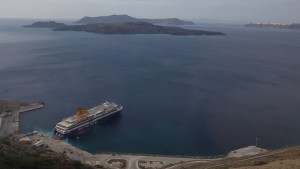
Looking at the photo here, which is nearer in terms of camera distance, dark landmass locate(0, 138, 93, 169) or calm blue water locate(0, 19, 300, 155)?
dark landmass locate(0, 138, 93, 169)

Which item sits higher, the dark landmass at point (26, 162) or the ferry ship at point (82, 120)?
the dark landmass at point (26, 162)


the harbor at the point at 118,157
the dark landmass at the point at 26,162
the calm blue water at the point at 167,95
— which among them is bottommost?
the harbor at the point at 118,157

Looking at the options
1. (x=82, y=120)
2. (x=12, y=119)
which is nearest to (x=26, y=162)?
(x=82, y=120)

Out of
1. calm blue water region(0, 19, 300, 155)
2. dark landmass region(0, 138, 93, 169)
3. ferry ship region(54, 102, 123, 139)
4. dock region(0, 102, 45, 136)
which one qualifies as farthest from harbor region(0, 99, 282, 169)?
dark landmass region(0, 138, 93, 169)

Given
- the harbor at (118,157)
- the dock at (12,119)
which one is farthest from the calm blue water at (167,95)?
the harbor at (118,157)

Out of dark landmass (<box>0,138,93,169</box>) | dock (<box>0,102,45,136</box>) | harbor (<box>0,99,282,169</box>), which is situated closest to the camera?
dark landmass (<box>0,138,93,169</box>)

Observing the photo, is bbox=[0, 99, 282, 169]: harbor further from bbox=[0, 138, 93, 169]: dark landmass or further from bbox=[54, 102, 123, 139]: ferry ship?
bbox=[0, 138, 93, 169]: dark landmass

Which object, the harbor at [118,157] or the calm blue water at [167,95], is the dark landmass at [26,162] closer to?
the harbor at [118,157]

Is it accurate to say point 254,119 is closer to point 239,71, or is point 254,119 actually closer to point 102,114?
point 102,114
